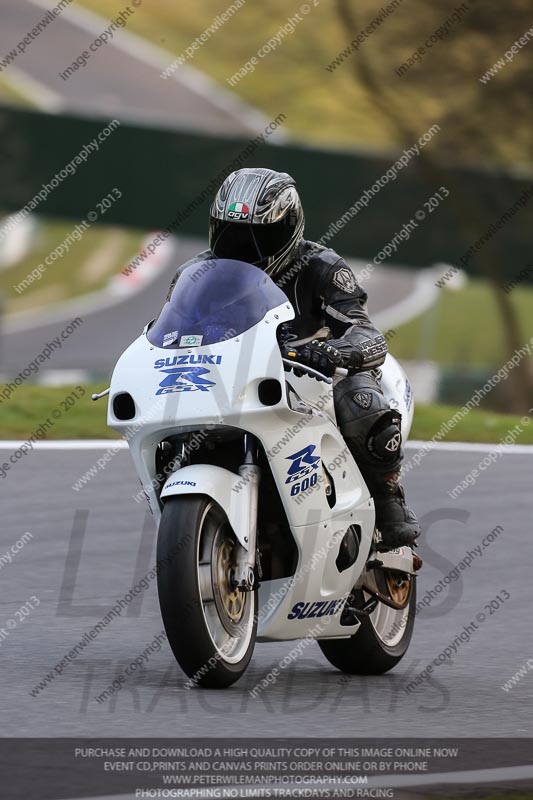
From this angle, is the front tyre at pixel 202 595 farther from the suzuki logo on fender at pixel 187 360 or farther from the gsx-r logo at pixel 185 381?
the suzuki logo on fender at pixel 187 360

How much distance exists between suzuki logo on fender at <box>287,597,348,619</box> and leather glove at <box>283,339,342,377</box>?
84 centimetres

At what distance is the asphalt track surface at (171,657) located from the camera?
5.27m

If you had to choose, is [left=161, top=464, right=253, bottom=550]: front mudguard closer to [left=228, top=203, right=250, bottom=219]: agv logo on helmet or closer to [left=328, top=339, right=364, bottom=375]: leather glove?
[left=328, top=339, right=364, bottom=375]: leather glove

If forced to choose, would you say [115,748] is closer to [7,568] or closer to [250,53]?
[7,568]

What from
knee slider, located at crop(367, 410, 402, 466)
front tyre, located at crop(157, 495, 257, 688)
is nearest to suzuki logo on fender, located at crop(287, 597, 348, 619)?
front tyre, located at crop(157, 495, 257, 688)

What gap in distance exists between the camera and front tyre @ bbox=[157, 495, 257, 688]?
207 inches

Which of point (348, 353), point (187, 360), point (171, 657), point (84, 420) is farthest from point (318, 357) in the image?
point (84, 420)

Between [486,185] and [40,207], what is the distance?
6574 millimetres

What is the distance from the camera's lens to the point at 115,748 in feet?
15.3

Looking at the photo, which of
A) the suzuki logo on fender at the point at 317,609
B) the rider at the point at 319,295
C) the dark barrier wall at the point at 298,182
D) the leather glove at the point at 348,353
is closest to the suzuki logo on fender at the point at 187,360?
the rider at the point at 319,295

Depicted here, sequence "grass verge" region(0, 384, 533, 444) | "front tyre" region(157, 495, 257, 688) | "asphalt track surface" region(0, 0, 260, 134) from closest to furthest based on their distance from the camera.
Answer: "front tyre" region(157, 495, 257, 688), "grass verge" region(0, 384, 533, 444), "asphalt track surface" region(0, 0, 260, 134)

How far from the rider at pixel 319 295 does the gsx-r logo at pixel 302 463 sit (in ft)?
1.16

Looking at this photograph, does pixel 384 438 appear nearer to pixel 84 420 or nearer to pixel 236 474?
pixel 236 474

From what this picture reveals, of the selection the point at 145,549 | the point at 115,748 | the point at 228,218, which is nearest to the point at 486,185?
the point at 145,549
